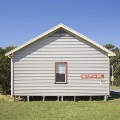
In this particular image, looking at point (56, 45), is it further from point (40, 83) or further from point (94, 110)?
point (94, 110)

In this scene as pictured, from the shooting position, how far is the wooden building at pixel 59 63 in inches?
985

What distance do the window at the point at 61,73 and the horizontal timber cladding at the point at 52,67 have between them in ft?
0.77

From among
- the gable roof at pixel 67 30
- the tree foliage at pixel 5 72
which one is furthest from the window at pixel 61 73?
the tree foliage at pixel 5 72

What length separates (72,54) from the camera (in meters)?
25.0

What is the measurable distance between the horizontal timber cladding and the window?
0.77ft

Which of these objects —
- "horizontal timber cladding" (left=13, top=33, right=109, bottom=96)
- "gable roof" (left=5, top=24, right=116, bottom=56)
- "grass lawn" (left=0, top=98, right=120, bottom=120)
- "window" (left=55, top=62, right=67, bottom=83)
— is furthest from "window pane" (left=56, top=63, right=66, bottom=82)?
"grass lawn" (left=0, top=98, right=120, bottom=120)

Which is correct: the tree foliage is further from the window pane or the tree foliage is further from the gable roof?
the window pane

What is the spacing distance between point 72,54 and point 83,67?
1.26m

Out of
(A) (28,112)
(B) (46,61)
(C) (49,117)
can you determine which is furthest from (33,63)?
(C) (49,117)

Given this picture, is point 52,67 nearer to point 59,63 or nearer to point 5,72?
point 59,63

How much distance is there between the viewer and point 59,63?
989 inches

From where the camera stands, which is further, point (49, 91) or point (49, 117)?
point (49, 91)

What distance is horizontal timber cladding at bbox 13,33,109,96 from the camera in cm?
2502

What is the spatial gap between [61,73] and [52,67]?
2.65 feet
